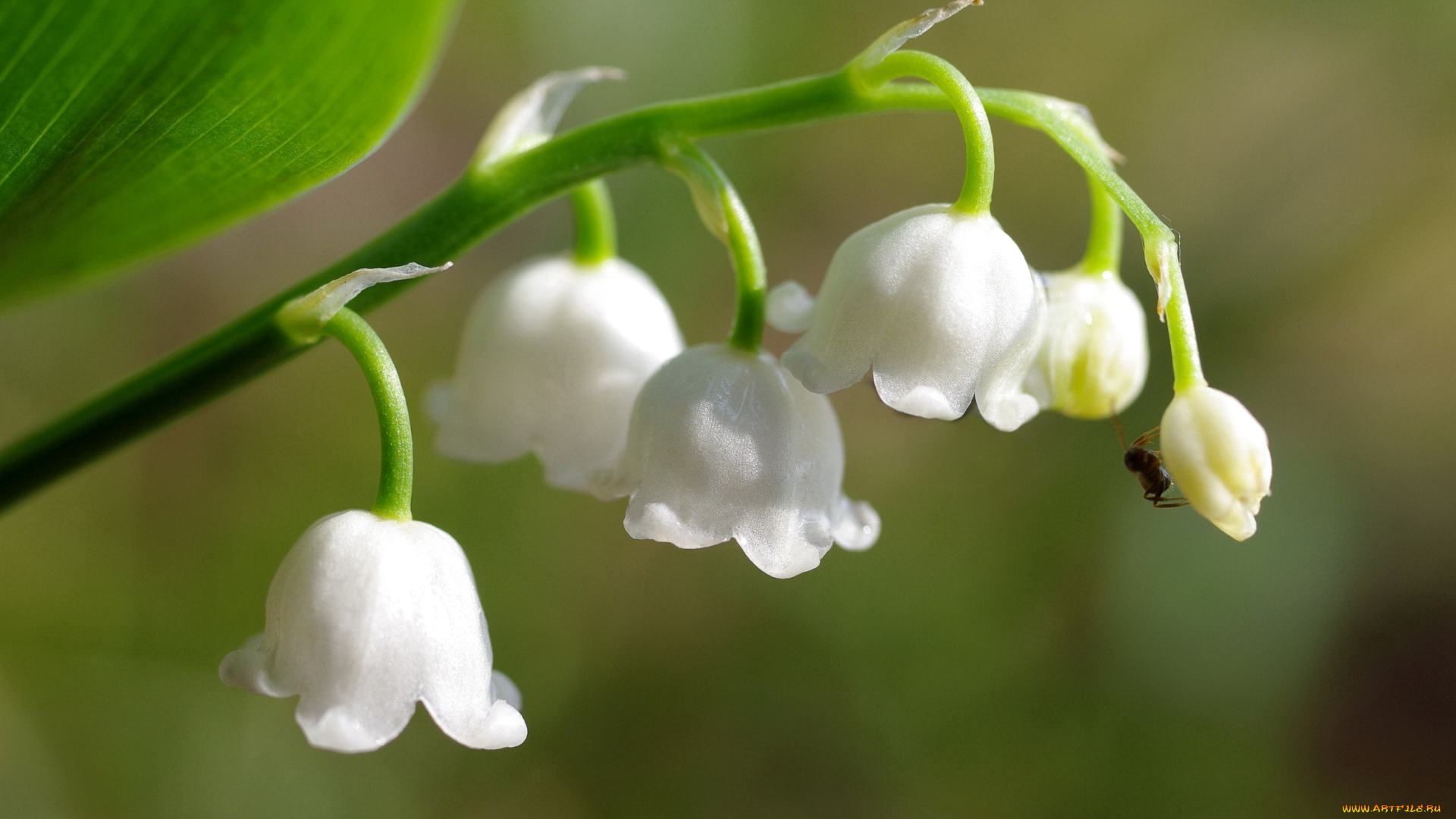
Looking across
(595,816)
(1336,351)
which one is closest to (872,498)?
(595,816)

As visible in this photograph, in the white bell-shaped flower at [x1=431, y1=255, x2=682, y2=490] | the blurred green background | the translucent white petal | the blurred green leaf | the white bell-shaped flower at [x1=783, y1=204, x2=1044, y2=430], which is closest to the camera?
the blurred green leaf

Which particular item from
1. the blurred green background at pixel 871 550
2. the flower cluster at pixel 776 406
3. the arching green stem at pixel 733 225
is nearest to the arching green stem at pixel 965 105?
the flower cluster at pixel 776 406

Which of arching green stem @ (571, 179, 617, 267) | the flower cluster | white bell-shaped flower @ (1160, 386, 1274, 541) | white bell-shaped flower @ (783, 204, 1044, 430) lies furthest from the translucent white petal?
arching green stem @ (571, 179, 617, 267)

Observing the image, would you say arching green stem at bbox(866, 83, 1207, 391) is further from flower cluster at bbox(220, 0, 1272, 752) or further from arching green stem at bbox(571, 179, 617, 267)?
arching green stem at bbox(571, 179, 617, 267)

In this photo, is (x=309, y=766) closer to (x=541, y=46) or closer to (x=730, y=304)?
(x=730, y=304)

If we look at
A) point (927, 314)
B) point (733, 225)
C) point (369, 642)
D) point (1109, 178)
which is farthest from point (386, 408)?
point (1109, 178)

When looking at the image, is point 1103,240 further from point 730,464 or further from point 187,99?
point 187,99
